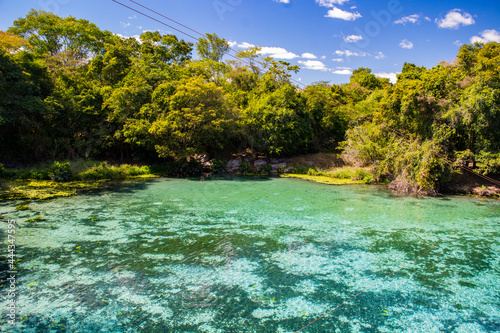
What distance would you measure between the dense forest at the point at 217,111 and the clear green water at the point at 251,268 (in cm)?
592

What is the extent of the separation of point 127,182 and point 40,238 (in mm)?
10494

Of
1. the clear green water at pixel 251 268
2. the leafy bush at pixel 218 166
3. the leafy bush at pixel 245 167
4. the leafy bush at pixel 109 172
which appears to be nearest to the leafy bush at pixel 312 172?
the leafy bush at pixel 245 167

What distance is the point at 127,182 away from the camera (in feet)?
61.9

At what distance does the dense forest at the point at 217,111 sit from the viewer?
16672 mm

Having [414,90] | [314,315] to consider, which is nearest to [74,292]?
[314,315]

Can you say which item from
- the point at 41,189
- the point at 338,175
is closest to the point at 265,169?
the point at 338,175

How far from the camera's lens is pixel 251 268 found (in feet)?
23.7

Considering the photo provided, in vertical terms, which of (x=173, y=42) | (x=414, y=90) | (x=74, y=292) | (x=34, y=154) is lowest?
(x=74, y=292)

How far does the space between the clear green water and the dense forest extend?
5.92 m

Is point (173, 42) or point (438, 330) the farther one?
point (173, 42)

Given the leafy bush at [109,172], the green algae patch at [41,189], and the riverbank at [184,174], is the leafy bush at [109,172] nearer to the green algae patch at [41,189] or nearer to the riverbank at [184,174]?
the riverbank at [184,174]

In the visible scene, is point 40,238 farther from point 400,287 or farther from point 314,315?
point 400,287

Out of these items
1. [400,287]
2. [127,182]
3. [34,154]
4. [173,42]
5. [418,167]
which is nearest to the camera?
[400,287]

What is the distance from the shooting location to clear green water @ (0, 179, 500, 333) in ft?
17.2
